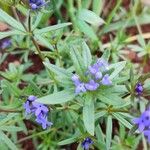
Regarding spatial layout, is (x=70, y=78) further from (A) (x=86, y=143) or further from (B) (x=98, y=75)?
(A) (x=86, y=143)

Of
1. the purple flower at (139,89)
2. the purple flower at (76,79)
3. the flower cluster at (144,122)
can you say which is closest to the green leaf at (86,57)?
the purple flower at (76,79)

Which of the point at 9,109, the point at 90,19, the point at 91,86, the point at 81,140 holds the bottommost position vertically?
the point at 81,140

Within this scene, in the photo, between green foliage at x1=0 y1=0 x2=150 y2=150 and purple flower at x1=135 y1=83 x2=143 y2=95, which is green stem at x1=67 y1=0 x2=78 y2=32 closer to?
green foliage at x1=0 y1=0 x2=150 y2=150

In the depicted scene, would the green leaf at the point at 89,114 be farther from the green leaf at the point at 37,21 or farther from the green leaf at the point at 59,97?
the green leaf at the point at 37,21

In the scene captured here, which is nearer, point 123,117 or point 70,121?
point 123,117

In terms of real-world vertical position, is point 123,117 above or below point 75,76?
below

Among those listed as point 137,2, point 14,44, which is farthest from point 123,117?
point 137,2

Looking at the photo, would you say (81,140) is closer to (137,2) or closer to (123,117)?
(123,117)
